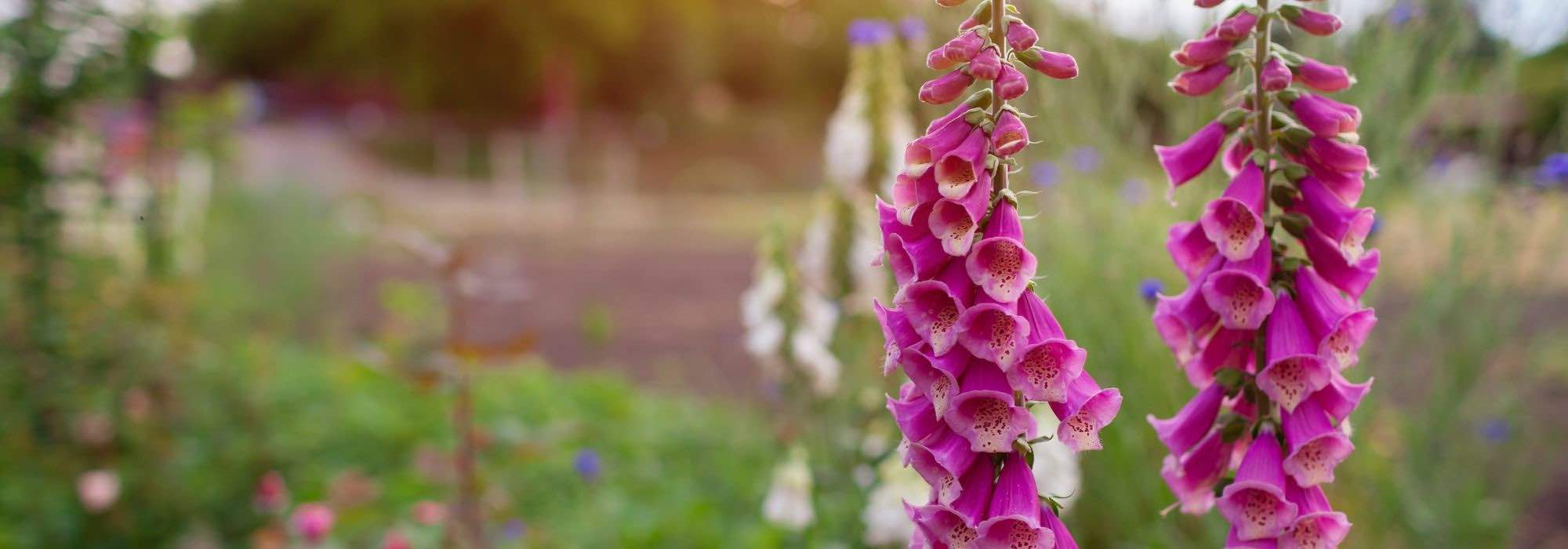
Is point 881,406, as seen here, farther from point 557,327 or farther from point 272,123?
point 272,123

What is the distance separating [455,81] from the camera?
30.0m

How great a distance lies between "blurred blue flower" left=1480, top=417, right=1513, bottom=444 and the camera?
3656 mm

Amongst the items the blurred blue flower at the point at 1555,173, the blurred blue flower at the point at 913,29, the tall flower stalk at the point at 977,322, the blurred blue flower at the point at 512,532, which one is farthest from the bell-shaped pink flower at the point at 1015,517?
the blurred blue flower at the point at 1555,173

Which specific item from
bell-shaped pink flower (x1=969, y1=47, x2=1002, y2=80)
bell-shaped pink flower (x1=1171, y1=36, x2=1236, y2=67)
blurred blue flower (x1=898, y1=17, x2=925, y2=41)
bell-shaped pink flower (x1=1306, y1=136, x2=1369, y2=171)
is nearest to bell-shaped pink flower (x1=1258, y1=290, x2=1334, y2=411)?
bell-shaped pink flower (x1=1306, y1=136, x2=1369, y2=171)

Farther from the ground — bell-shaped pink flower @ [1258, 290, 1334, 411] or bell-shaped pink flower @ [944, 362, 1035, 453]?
bell-shaped pink flower @ [1258, 290, 1334, 411]

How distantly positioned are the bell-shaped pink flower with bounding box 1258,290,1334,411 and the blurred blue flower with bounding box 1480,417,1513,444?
3.36 meters

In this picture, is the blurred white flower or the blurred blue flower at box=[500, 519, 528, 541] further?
the blurred blue flower at box=[500, 519, 528, 541]

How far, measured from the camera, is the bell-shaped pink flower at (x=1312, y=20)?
3.19 feet

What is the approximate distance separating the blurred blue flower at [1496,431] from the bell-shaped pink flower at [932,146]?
3631 millimetres

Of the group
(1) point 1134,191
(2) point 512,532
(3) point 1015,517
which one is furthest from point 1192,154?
Answer: (1) point 1134,191

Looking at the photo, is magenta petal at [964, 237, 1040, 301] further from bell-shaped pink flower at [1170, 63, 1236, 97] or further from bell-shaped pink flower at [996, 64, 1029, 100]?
bell-shaped pink flower at [1170, 63, 1236, 97]

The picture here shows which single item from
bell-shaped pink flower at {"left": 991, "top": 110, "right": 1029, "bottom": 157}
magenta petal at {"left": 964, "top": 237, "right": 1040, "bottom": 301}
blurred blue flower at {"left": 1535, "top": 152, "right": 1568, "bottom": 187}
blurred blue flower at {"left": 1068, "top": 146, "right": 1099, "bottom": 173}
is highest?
blurred blue flower at {"left": 1068, "top": 146, "right": 1099, "bottom": 173}

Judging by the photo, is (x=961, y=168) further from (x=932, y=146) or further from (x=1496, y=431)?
(x=1496, y=431)

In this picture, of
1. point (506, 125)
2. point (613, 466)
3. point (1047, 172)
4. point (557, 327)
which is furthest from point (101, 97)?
point (506, 125)
